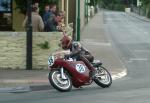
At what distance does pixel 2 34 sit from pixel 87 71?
4646 millimetres

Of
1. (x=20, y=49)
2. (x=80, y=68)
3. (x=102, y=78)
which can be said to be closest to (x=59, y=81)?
(x=80, y=68)

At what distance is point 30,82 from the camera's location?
15.2 metres

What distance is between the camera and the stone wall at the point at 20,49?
1802 cm

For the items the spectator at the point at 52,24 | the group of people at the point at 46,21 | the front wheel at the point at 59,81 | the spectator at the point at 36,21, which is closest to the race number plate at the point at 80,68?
the front wheel at the point at 59,81

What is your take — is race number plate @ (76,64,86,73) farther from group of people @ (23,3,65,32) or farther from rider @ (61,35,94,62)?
group of people @ (23,3,65,32)

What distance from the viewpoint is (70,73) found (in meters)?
14.0

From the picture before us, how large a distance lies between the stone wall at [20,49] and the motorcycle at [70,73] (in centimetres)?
375

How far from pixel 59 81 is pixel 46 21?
5823 millimetres

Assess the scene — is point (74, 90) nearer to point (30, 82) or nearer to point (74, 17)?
point (30, 82)

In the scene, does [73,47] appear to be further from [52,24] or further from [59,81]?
[52,24]

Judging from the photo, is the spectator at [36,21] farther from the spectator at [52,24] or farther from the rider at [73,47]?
the rider at [73,47]

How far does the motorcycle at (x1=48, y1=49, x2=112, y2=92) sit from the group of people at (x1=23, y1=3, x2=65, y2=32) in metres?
3.76

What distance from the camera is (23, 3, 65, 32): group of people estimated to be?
18.3m

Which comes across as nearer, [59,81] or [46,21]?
[59,81]
